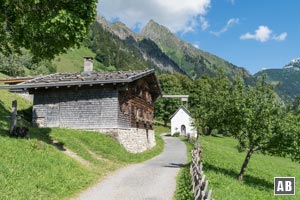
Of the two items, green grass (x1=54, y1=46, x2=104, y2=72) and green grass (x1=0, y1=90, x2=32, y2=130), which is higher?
green grass (x1=54, y1=46, x2=104, y2=72)

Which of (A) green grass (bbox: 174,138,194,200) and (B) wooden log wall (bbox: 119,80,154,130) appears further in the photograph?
(B) wooden log wall (bbox: 119,80,154,130)

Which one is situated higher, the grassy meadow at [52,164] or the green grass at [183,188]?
the grassy meadow at [52,164]

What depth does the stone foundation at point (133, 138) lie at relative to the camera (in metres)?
33.3

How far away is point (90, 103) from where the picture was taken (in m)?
34.2

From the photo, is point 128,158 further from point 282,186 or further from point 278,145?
point 282,186

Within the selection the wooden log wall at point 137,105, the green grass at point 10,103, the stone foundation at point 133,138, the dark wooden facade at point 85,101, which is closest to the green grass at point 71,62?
the green grass at point 10,103

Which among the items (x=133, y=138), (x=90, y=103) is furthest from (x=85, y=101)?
(x=133, y=138)

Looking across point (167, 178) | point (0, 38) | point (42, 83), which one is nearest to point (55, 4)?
point (0, 38)

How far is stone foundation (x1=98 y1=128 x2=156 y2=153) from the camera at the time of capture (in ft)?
109

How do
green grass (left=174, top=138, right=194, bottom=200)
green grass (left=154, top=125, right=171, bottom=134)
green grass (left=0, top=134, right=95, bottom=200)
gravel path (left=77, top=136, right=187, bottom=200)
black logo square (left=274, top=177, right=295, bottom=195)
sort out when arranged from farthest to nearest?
green grass (left=154, top=125, right=171, bottom=134) → green grass (left=174, top=138, right=194, bottom=200) → gravel path (left=77, top=136, right=187, bottom=200) → green grass (left=0, top=134, right=95, bottom=200) → black logo square (left=274, top=177, right=295, bottom=195)

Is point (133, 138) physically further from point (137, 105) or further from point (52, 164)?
point (52, 164)

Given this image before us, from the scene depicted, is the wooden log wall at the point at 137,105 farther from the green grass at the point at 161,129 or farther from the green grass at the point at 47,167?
the green grass at the point at 161,129

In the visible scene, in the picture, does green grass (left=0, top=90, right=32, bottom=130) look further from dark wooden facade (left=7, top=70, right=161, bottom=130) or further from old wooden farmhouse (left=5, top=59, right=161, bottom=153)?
dark wooden facade (left=7, top=70, right=161, bottom=130)

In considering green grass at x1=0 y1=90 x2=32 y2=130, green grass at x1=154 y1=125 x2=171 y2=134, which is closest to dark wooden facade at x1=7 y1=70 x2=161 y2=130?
green grass at x1=0 y1=90 x2=32 y2=130
